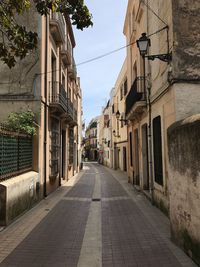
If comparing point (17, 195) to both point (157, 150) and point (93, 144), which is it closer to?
point (157, 150)

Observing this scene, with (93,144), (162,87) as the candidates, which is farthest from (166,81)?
(93,144)

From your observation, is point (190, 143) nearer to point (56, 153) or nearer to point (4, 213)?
point (4, 213)

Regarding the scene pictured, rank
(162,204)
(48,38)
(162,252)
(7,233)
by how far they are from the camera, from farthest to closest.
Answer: (48,38), (162,204), (7,233), (162,252)

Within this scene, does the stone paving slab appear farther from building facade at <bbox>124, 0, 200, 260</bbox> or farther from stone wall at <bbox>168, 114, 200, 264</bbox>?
building facade at <bbox>124, 0, 200, 260</bbox>

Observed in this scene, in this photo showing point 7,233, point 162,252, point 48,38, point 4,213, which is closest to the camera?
point 162,252

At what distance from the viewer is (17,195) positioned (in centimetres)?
767

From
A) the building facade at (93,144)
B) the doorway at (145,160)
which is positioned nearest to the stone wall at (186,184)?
the doorway at (145,160)

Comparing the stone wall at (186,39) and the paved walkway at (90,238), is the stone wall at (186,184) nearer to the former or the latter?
the paved walkway at (90,238)

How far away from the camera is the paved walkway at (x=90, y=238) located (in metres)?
4.72

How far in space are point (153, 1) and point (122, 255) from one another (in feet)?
26.6

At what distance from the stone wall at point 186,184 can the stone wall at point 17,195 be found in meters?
4.03

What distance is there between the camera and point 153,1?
30.5 feet

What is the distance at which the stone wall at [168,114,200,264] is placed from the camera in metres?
4.40

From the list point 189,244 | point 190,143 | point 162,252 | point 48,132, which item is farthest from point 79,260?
point 48,132
